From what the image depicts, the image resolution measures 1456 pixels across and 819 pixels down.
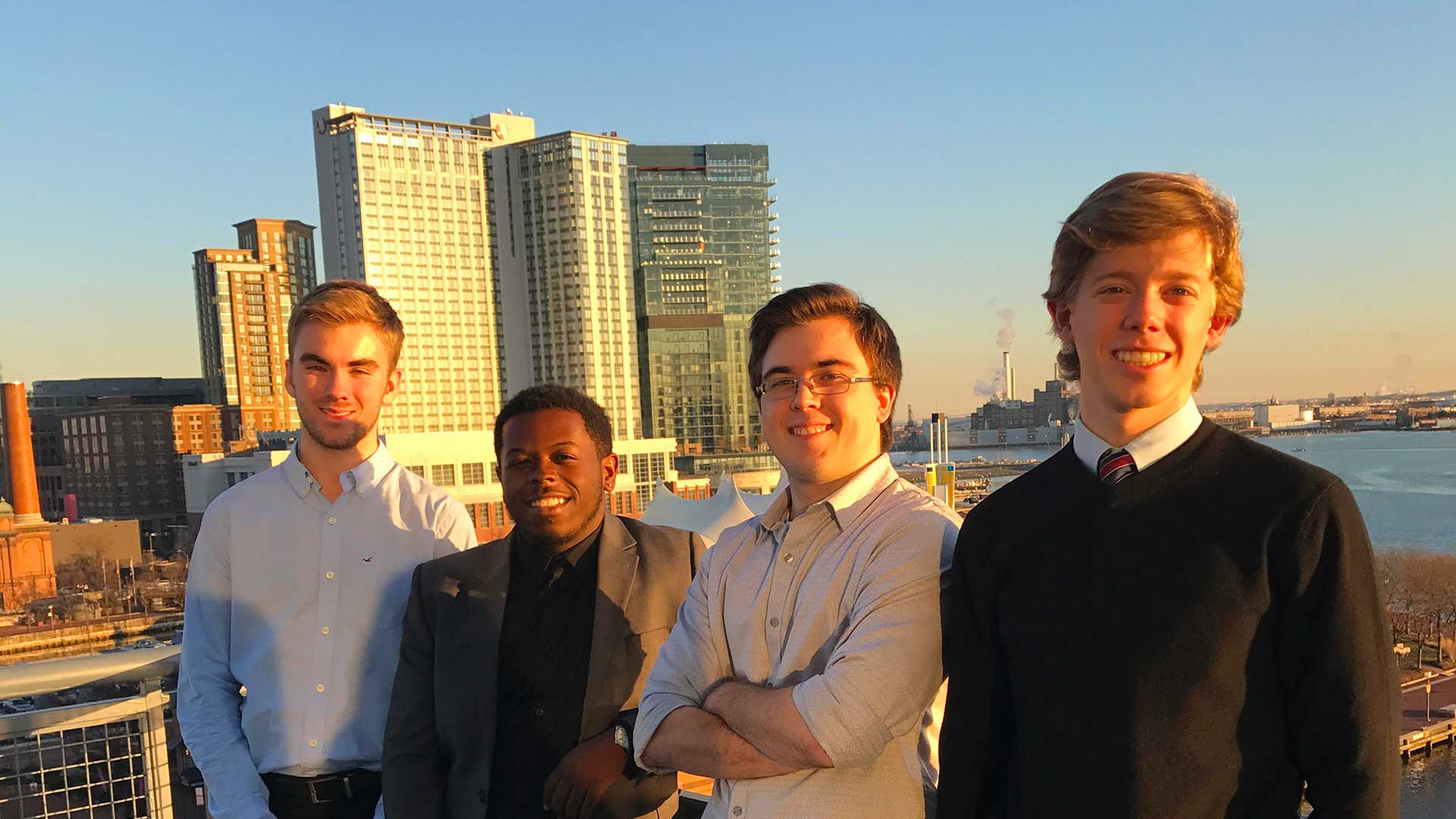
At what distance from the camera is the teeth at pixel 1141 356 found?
1.17 metres

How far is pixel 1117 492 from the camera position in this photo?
1.15 m

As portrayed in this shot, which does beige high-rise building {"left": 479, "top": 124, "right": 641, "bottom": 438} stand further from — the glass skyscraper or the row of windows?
the row of windows

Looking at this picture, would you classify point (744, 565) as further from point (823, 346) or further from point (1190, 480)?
point (1190, 480)

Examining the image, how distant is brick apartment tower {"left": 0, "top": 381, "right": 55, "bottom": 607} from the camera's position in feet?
93.4

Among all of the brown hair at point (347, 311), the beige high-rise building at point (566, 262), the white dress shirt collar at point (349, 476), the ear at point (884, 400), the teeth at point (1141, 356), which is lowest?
the white dress shirt collar at point (349, 476)

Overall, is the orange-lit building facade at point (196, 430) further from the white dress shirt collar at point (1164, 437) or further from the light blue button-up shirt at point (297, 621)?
the white dress shirt collar at point (1164, 437)

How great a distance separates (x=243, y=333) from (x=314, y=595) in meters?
53.2

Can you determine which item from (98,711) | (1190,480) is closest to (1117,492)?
(1190,480)

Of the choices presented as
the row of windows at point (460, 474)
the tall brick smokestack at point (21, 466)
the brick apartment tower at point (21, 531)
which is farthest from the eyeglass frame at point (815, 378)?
the tall brick smokestack at point (21, 466)

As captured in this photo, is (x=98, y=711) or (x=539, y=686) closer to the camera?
(x=539, y=686)

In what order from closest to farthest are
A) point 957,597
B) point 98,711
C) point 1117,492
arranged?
point 1117,492
point 957,597
point 98,711

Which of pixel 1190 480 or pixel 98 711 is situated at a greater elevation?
pixel 1190 480

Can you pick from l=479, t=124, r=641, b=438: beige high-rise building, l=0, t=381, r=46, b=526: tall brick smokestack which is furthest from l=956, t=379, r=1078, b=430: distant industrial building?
l=0, t=381, r=46, b=526: tall brick smokestack

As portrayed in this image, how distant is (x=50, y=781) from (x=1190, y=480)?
2610 millimetres
